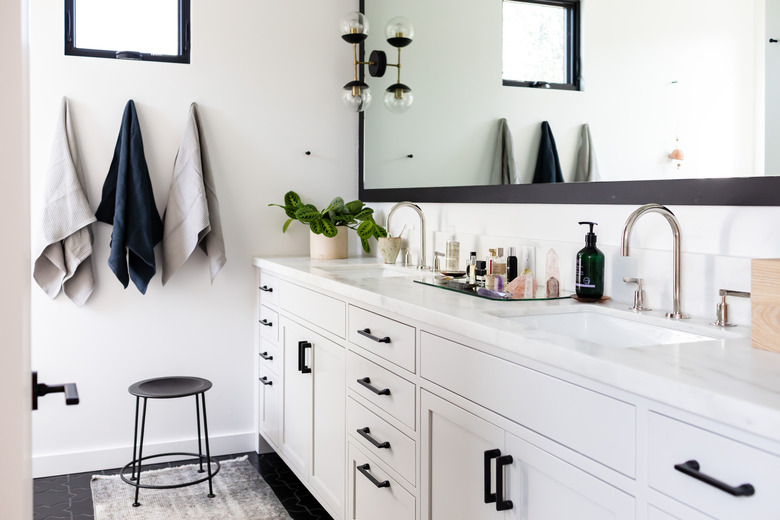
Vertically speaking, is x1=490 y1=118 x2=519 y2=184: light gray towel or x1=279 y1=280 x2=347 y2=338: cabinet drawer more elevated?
x1=490 y1=118 x2=519 y2=184: light gray towel

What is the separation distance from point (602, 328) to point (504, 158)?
2.76 ft

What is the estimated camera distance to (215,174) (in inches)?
133

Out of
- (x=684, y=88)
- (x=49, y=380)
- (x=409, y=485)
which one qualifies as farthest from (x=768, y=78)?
(x=49, y=380)

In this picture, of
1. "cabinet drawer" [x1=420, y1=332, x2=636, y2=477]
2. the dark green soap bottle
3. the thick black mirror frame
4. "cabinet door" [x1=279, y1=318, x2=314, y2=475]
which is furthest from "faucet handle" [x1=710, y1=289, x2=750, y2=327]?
"cabinet door" [x1=279, y1=318, x2=314, y2=475]

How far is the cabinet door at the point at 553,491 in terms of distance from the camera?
122 cm

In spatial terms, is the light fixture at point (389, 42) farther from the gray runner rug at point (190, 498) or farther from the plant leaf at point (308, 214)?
the gray runner rug at point (190, 498)

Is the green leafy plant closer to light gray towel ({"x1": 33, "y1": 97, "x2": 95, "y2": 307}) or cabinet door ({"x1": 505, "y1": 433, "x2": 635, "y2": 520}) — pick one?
light gray towel ({"x1": 33, "y1": 97, "x2": 95, "y2": 307})

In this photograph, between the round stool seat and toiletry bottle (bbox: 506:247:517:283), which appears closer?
toiletry bottle (bbox: 506:247:517:283)

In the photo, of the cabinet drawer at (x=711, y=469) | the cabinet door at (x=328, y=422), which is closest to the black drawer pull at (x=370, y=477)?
the cabinet door at (x=328, y=422)

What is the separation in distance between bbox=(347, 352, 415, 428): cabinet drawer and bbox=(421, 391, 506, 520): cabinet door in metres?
0.09

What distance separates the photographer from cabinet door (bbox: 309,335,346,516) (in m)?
2.41

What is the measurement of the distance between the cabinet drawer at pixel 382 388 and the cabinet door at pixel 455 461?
0.09 metres

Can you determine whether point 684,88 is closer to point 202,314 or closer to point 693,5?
point 693,5

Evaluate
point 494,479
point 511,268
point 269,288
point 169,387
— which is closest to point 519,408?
point 494,479
